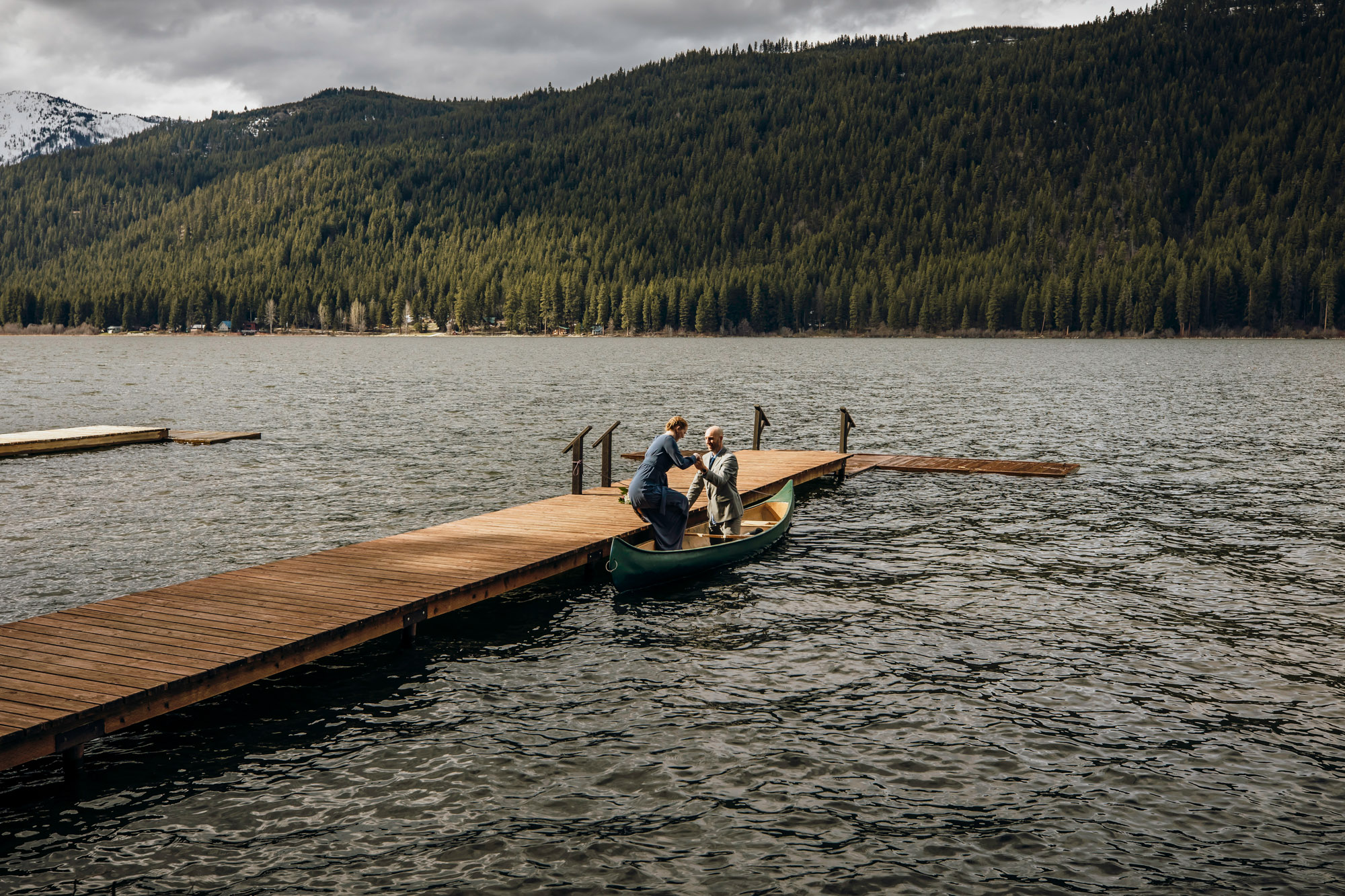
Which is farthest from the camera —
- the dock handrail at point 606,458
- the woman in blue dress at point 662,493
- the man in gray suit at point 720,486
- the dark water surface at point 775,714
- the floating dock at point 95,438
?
the floating dock at point 95,438

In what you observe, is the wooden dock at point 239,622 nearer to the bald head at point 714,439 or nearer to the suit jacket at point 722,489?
the suit jacket at point 722,489

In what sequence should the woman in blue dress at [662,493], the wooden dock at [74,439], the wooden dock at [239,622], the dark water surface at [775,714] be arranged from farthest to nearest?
the wooden dock at [74,439]
the woman in blue dress at [662,493]
the wooden dock at [239,622]
the dark water surface at [775,714]

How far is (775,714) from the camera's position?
13.1m

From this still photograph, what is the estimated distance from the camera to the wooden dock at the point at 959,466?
116ft

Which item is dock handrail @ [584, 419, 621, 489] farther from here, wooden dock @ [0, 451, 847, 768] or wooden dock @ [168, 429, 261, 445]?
wooden dock @ [168, 429, 261, 445]

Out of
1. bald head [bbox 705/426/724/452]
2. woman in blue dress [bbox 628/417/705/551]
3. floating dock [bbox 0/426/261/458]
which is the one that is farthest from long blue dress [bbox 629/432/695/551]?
floating dock [bbox 0/426/261/458]

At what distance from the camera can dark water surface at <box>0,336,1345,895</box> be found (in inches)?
372

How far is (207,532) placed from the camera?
24.3 m

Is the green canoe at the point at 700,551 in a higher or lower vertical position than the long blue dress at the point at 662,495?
lower

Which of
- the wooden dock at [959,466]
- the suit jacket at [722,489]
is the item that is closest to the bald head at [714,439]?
the suit jacket at [722,489]

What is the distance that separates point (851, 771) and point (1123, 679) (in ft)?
17.6

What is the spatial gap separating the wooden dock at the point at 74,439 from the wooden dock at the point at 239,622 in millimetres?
25735

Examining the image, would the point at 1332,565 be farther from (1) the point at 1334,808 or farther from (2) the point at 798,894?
(2) the point at 798,894

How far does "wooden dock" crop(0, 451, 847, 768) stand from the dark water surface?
30.9 inches
